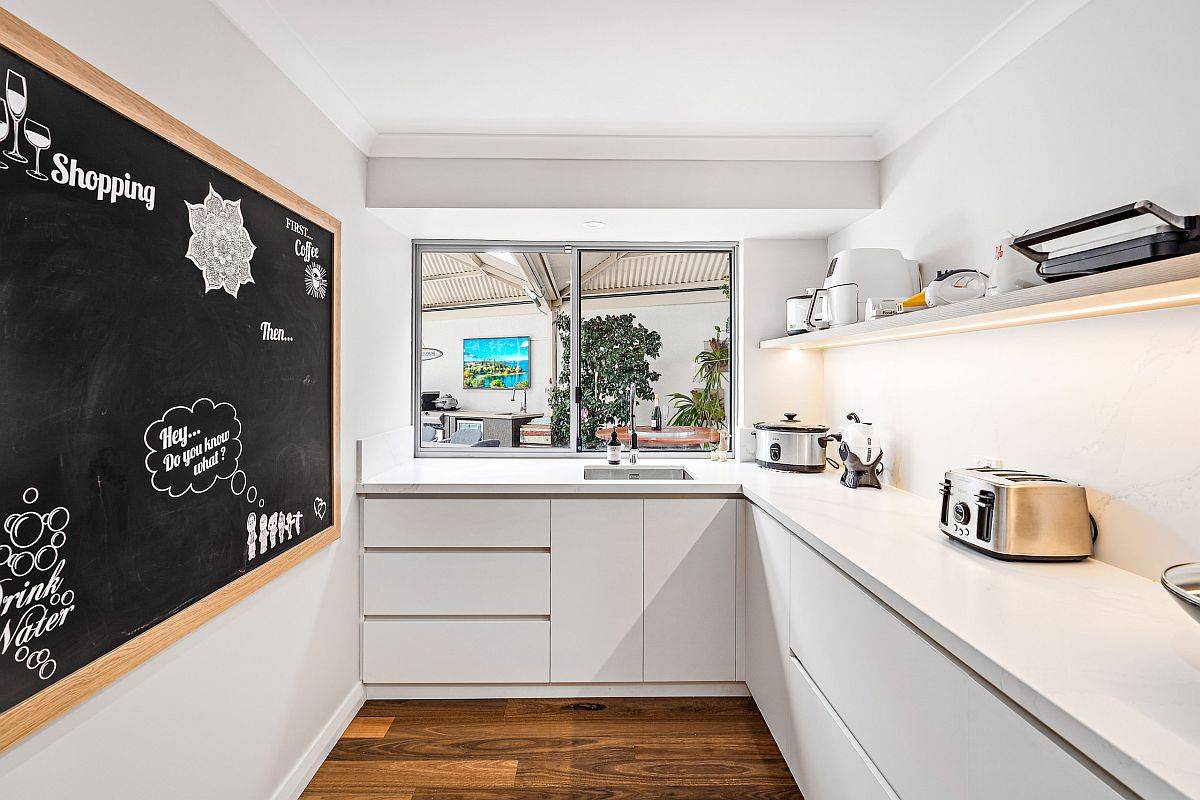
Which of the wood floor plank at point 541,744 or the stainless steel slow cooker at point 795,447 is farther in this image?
the stainless steel slow cooker at point 795,447

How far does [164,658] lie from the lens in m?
1.31

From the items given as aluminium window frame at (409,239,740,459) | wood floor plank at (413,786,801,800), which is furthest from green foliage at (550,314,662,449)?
wood floor plank at (413,786,801,800)

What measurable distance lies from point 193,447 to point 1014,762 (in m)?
1.70

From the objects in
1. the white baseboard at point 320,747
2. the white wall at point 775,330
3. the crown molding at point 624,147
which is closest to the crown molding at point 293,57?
the crown molding at point 624,147

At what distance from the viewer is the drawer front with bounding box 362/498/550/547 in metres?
2.44

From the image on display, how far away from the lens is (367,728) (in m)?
2.31

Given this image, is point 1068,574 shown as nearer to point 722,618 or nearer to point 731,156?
point 722,618

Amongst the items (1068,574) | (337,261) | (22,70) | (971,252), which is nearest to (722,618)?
(1068,574)

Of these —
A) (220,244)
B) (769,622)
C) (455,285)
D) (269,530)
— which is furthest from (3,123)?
(455,285)

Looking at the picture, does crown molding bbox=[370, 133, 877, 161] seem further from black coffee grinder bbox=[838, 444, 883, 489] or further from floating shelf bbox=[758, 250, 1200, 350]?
black coffee grinder bbox=[838, 444, 883, 489]

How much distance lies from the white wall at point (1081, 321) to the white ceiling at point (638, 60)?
160 mm

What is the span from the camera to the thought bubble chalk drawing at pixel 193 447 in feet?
4.20

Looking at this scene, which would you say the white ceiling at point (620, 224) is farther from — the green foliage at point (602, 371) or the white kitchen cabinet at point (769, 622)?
the white kitchen cabinet at point (769, 622)

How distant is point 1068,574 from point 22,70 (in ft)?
7.28
